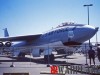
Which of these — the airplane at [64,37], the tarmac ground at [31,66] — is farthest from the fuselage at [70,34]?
the tarmac ground at [31,66]

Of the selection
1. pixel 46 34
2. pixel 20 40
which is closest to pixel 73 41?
pixel 46 34

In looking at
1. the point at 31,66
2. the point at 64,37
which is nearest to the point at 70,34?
the point at 64,37

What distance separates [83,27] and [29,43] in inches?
460

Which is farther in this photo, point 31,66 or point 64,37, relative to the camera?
point 64,37

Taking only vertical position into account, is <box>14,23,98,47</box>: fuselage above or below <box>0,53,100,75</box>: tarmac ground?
above

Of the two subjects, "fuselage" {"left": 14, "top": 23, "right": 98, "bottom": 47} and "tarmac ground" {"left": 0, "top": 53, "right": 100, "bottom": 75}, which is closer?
"tarmac ground" {"left": 0, "top": 53, "right": 100, "bottom": 75}

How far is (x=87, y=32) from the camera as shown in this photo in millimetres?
26672

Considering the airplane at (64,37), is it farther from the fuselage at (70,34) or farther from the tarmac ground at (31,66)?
the tarmac ground at (31,66)

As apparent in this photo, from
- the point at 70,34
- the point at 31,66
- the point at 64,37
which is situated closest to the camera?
the point at 31,66

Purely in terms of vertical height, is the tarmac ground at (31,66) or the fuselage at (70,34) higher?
the fuselage at (70,34)

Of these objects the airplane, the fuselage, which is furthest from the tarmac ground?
the fuselage

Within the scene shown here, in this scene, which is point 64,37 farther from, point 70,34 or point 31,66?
point 31,66

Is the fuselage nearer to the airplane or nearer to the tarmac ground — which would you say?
the airplane

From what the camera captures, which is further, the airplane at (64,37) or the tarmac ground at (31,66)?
the airplane at (64,37)
